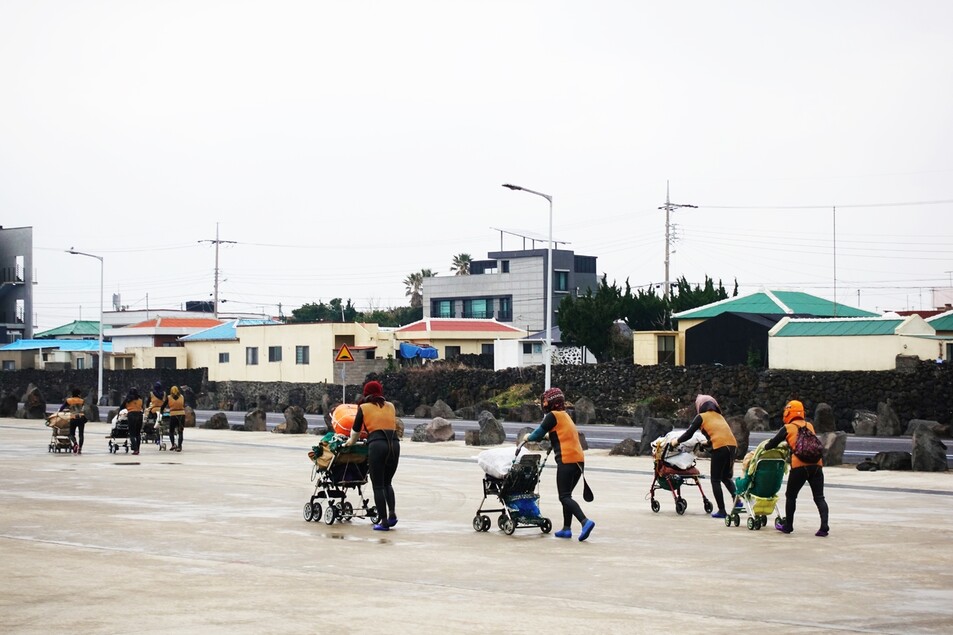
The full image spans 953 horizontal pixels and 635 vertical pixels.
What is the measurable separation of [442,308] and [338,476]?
3609 inches

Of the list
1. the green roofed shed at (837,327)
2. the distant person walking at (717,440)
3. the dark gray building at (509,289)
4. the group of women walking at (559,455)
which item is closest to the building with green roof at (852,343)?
the green roofed shed at (837,327)

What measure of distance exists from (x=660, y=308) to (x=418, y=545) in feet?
209

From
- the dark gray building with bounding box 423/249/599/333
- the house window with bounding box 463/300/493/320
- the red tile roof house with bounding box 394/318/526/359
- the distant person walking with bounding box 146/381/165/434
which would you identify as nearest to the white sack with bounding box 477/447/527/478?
the distant person walking with bounding box 146/381/165/434

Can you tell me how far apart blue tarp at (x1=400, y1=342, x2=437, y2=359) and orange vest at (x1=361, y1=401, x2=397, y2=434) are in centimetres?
5653

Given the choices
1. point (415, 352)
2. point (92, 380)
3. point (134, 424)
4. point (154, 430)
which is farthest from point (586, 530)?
point (92, 380)

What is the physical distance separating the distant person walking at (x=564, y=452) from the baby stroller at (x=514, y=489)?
0.96 ft

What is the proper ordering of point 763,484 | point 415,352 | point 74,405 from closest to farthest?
point 763,484
point 74,405
point 415,352

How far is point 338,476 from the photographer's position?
1727cm

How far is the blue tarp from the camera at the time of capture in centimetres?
7312

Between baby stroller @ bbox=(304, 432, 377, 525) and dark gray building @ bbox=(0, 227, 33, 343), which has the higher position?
dark gray building @ bbox=(0, 227, 33, 343)

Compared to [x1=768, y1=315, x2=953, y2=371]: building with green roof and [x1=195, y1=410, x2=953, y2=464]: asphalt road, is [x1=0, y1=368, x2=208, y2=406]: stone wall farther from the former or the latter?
[x1=768, y1=315, x2=953, y2=371]: building with green roof

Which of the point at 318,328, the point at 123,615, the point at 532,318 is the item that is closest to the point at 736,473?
the point at 123,615

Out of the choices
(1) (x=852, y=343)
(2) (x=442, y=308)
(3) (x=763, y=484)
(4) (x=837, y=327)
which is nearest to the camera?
(3) (x=763, y=484)

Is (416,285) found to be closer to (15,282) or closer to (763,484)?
(15,282)
